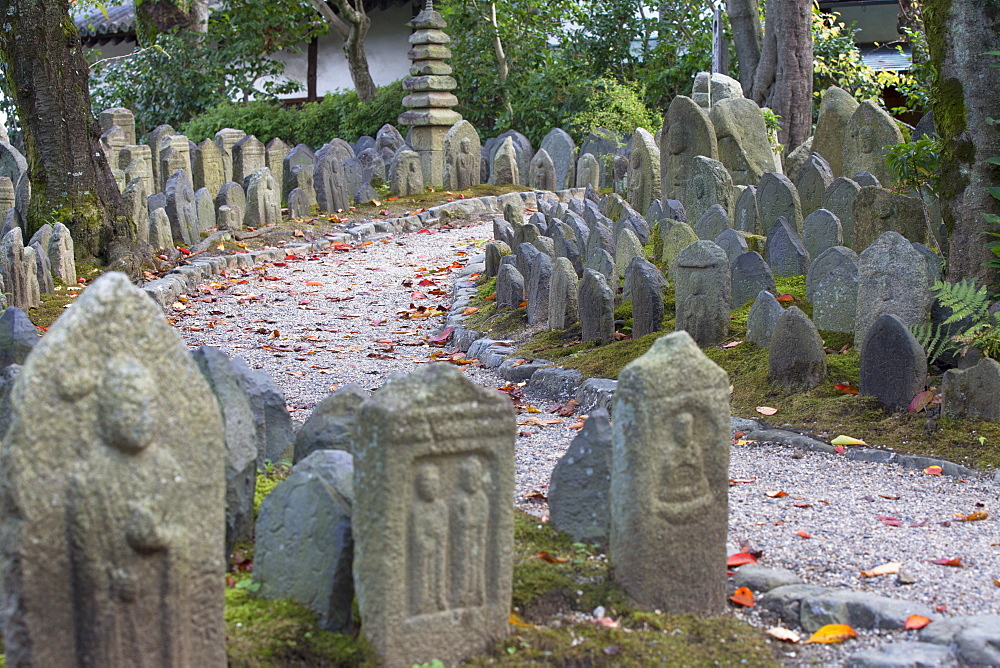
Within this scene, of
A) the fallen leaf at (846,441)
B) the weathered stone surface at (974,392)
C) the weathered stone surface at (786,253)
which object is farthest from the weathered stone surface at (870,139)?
the fallen leaf at (846,441)

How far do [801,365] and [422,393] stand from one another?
337 cm

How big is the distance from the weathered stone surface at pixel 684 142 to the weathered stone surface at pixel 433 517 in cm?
749

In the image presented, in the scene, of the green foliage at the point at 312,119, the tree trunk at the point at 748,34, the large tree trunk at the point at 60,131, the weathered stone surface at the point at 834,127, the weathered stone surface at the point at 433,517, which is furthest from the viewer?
the green foliage at the point at 312,119

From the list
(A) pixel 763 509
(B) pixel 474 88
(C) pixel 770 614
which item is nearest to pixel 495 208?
(B) pixel 474 88

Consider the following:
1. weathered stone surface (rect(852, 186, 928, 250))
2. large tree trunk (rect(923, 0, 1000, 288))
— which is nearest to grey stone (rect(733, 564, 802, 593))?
large tree trunk (rect(923, 0, 1000, 288))

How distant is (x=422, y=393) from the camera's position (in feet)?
9.23

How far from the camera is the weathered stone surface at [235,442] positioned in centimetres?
349

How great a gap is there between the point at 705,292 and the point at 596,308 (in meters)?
0.72

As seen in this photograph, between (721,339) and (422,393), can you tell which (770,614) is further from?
(721,339)

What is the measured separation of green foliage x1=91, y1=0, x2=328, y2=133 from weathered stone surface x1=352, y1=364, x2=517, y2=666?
17.7 metres

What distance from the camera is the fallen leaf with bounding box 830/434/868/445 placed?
5.11 metres

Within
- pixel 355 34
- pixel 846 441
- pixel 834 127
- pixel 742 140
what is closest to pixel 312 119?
pixel 355 34

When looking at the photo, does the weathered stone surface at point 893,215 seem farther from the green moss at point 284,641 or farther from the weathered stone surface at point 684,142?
the green moss at point 284,641

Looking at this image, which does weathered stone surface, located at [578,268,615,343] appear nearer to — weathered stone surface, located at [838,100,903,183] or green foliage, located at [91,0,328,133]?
weathered stone surface, located at [838,100,903,183]
